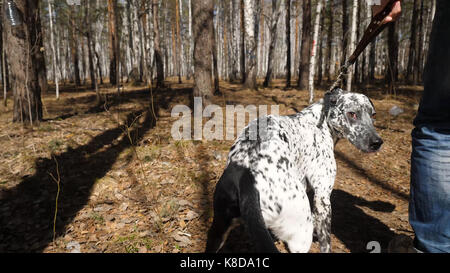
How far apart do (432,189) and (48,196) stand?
4.55 m

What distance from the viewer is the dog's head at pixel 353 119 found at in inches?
96.1

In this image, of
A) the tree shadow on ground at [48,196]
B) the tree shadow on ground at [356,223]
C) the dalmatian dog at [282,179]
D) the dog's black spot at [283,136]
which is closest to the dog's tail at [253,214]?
the dalmatian dog at [282,179]

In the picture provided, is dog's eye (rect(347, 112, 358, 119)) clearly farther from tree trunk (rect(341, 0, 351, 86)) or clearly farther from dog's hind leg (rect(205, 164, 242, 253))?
tree trunk (rect(341, 0, 351, 86))

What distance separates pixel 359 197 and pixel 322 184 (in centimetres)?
233

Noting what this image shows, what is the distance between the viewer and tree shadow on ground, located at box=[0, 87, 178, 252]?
9.87ft

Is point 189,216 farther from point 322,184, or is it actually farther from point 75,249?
point 322,184

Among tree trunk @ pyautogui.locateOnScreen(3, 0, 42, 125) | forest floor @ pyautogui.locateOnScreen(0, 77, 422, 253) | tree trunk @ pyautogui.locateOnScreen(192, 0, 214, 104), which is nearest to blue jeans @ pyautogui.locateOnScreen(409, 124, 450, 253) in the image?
forest floor @ pyautogui.locateOnScreen(0, 77, 422, 253)

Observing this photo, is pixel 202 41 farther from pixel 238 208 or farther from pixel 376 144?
pixel 238 208

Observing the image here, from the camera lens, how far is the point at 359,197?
13.7 ft

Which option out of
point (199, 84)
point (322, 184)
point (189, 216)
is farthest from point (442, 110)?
point (199, 84)

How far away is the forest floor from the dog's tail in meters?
1.53

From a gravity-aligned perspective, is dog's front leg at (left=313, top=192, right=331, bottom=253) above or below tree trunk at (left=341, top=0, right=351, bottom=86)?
below

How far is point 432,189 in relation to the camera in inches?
60.3
